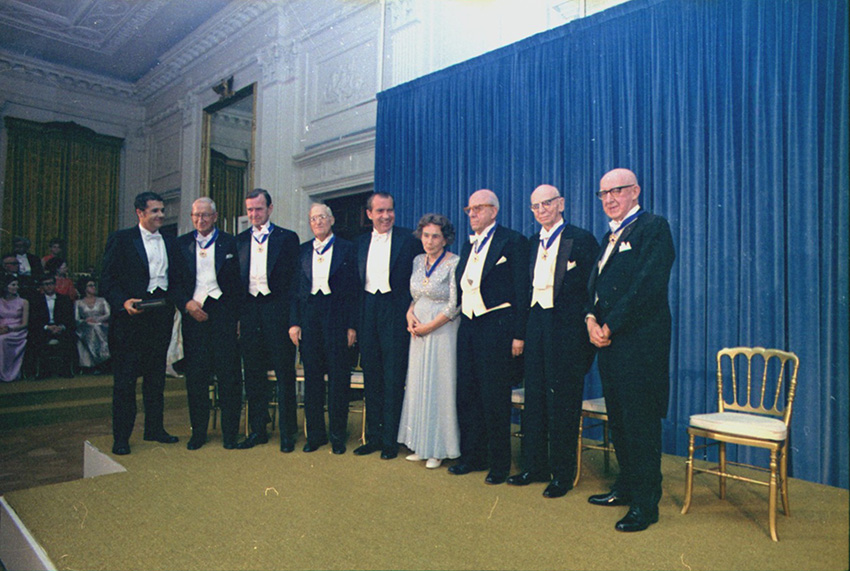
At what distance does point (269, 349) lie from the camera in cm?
353

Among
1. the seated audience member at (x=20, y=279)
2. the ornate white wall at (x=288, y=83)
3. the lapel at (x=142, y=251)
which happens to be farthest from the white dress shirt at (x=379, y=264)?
the seated audience member at (x=20, y=279)

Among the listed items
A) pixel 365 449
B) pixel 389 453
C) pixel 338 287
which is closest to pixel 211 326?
pixel 338 287

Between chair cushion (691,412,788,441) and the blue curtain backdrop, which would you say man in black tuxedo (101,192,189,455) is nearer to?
the blue curtain backdrop

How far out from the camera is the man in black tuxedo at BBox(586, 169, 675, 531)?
2.22 metres

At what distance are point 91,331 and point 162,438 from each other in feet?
12.8

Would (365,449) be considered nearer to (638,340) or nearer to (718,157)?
(638,340)

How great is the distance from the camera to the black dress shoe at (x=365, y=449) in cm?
332

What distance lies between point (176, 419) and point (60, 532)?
3.23 meters

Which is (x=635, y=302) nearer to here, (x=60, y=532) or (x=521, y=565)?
(x=521, y=565)

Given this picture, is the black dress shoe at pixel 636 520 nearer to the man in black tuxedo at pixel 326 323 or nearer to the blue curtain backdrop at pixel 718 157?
the blue curtain backdrop at pixel 718 157

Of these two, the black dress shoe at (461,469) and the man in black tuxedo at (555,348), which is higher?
the man in black tuxedo at (555,348)

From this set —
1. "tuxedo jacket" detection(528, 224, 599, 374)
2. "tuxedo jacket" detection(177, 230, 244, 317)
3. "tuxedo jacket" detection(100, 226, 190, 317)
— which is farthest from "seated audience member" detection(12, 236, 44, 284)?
"tuxedo jacket" detection(528, 224, 599, 374)

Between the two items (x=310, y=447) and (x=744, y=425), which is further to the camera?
(x=310, y=447)

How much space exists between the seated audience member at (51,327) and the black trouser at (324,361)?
433cm
